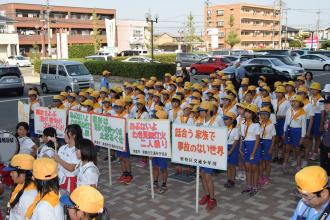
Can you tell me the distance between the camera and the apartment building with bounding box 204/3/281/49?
297 feet

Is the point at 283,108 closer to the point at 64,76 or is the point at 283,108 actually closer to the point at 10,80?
the point at 64,76

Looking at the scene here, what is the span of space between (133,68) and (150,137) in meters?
20.8

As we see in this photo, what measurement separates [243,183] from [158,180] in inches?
71.6

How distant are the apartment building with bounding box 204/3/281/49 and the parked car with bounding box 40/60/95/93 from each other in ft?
225

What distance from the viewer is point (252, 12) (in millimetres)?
94562

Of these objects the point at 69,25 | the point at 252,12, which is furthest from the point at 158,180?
the point at 252,12

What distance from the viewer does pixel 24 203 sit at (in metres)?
4.03

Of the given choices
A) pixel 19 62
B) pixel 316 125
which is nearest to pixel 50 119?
pixel 316 125

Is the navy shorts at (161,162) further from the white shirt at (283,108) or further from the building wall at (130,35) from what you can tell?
the building wall at (130,35)

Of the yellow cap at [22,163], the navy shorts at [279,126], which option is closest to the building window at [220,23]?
the navy shorts at [279,126]

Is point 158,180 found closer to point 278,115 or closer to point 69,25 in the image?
point 278,115

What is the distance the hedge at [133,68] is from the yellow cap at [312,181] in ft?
75.6

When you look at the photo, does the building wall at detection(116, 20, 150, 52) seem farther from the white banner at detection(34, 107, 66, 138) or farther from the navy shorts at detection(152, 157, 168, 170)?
the navy shorts at detection(152, 157, 168, 170)

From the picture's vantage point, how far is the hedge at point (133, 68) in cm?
2618
